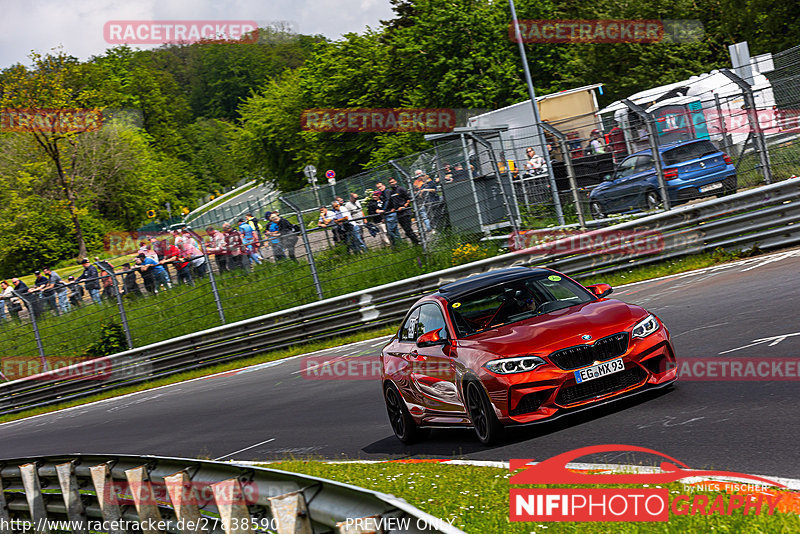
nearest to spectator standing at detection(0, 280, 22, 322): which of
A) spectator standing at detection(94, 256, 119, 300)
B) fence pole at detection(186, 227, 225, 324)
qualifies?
spectator standing at detection(94, 256, 119, 300)

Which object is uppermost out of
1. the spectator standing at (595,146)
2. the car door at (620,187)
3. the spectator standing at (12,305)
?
the spectator standing at (595,146)

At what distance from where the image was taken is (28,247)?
6347 cm

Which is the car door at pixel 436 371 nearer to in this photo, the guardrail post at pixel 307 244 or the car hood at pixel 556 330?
the car hood at pixel 556 330

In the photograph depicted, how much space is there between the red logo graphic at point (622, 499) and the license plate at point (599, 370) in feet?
3.97

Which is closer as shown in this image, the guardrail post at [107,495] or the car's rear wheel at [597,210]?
the guardrail post at [107,495]

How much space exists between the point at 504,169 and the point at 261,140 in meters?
52.7

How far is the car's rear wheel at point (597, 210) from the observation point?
1806 centimetres

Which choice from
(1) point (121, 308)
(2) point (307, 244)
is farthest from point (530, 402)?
(1) point (121, 308)

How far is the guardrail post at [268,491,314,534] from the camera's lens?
167 inches

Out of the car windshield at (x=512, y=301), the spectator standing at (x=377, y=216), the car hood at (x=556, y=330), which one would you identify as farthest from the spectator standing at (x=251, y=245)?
the car hood at (x=556, y=330)

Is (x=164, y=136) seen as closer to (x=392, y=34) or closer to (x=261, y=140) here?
(x=261, y=140)

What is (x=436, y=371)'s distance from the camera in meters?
8.98

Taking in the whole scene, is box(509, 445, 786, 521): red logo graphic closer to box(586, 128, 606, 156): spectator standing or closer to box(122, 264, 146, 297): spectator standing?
box(586, 128, 606, 156): spectator standing

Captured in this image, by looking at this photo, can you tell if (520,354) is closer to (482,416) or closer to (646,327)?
(482,416)
